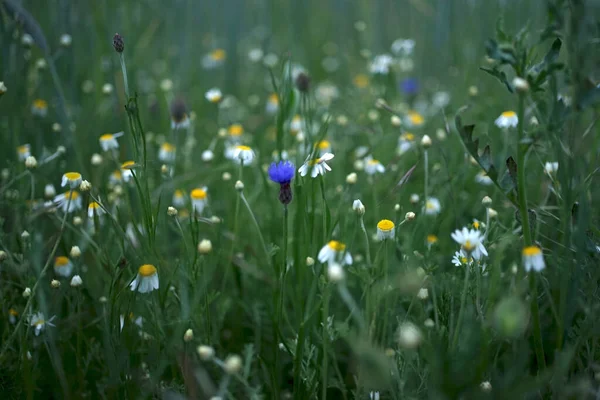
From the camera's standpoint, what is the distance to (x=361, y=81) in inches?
129

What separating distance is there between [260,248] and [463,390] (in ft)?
3.35

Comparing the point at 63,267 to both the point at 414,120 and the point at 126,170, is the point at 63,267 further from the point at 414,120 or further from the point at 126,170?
the point at 414,120

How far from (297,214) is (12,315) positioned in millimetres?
800

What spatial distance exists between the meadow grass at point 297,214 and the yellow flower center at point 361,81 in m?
0.03

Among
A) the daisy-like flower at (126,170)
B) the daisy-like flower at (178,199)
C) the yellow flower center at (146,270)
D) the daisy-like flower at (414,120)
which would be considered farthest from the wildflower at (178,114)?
the daisy-like flower at (414,120)

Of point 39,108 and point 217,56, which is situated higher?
point 217,56

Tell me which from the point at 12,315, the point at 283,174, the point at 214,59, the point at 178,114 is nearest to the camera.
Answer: the point at 283,174

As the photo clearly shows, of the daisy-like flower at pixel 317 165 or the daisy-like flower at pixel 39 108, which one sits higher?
the daisy-like flower at pixel 39 108

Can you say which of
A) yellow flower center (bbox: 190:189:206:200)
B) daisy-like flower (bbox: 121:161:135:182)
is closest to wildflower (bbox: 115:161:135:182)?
daisy-like flower (bbox: 121:161:135:182)

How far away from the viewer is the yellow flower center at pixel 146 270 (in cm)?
129

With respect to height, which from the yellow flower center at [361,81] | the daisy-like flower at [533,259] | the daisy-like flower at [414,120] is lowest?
the daisy-like flower at [533,259]

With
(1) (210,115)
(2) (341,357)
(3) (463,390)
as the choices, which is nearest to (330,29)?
(1) (210,115)

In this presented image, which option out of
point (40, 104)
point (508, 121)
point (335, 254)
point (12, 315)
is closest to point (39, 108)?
point (40, 104)

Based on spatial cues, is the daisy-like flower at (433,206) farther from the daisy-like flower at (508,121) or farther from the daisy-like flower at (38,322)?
the daisy-like flower at (38,322)
